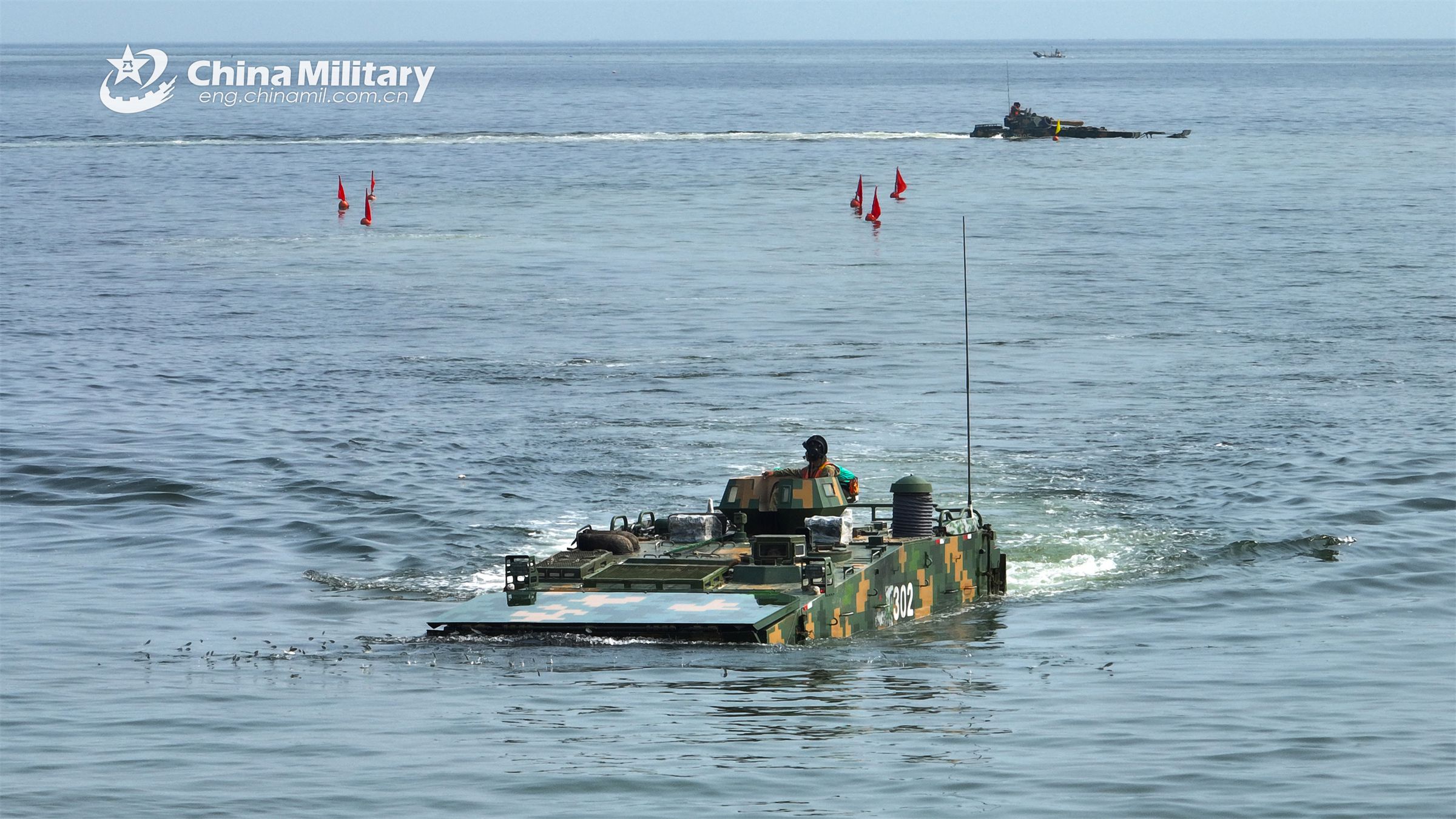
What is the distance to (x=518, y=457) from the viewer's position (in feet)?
128

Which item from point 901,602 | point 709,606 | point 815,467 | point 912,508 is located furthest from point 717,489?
point 709,606

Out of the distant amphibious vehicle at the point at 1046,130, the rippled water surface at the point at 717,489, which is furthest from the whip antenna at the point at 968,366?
the distant amphibious vehicle at the point at 1046,130

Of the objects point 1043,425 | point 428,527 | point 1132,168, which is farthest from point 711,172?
point 428,527

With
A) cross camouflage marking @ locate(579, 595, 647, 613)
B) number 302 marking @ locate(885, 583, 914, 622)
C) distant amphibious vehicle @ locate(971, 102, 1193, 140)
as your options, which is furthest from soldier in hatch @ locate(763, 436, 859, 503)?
distant amphibious vehicle @ locate(971, 102, 1193, 140)

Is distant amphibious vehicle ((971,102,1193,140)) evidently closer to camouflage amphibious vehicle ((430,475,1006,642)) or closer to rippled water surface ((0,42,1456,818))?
rippled water surface ((0,42,1456,818))

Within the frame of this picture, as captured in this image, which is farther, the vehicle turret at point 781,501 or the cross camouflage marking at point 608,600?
the vehicle turret at point 781,501

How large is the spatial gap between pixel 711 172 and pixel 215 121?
83.7 meters

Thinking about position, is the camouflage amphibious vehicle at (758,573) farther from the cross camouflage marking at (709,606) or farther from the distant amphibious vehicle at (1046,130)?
the distant amphibious vehicle at (1046,130)

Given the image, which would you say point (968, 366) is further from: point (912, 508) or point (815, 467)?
point (815, 467)

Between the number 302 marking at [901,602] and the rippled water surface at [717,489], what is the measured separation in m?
0.27

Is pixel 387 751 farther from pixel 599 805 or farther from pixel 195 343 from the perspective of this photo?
pixel 195 343

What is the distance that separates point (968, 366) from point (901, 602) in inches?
230

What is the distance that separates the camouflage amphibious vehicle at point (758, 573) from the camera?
2344 centimetres

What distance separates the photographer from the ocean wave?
13938 cm
